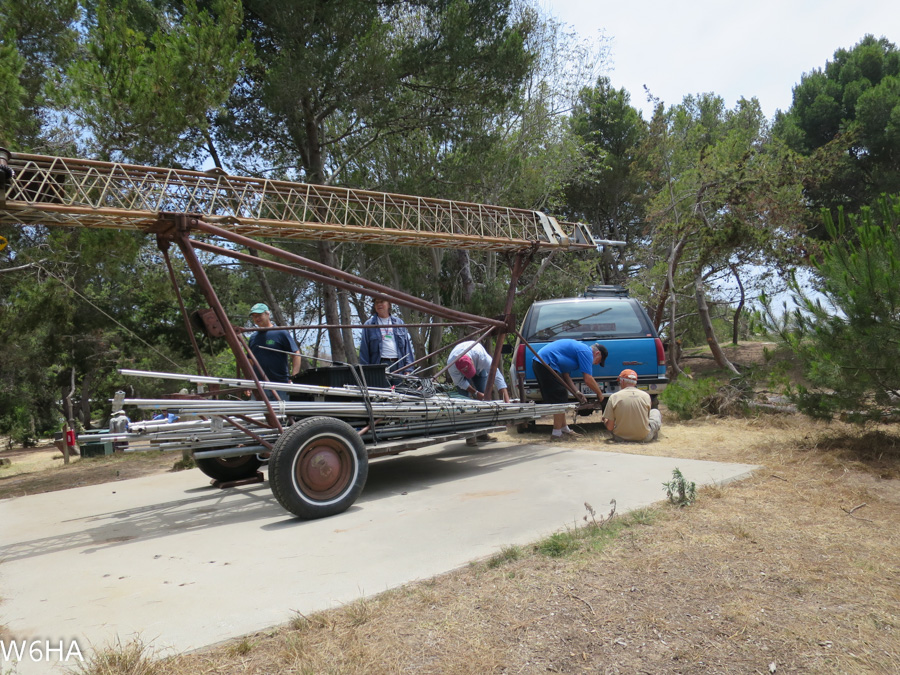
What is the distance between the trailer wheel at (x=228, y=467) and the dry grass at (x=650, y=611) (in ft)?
12.4

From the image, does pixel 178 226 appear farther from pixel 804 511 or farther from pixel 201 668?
pixel 804 511

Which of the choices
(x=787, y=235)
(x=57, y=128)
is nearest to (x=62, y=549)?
(x=57, y=128)

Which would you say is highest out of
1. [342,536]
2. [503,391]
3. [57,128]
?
[57,128]

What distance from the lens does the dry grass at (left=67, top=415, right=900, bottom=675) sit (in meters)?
2.18

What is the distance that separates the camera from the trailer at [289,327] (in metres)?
4.31

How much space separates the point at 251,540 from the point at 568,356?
4.75 m

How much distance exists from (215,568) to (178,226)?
2.64 metres

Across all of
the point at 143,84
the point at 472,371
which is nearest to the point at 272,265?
the point at 472,371

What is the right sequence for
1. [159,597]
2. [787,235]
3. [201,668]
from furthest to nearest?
Result: [787,235]
[159,597]
[201,668]

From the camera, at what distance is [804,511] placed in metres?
3.87

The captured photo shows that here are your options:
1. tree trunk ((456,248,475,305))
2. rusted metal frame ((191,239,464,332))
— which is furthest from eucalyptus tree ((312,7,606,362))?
rusted metal frame ((191,239,464,332))

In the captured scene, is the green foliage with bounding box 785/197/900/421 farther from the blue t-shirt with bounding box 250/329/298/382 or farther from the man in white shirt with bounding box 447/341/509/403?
the blue t-shirt with bounding box 250/329/298/382

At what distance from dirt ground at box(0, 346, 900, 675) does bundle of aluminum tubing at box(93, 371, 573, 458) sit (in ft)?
6.75

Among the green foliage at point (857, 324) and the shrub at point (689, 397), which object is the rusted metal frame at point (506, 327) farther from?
the shrub at point (689, 397)
